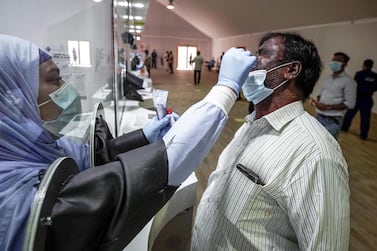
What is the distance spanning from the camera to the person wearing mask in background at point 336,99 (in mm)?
3088

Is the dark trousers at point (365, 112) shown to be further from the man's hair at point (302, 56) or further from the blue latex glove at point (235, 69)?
the blue latex glove at point (235, 69)

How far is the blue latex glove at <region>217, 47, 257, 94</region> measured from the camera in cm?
81

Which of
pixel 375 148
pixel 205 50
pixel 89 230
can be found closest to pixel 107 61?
pixel 89 230

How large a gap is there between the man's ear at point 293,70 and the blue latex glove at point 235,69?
21 cm

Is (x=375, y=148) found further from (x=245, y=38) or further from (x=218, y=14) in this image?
(x=245, y=38)

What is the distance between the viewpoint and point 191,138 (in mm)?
646

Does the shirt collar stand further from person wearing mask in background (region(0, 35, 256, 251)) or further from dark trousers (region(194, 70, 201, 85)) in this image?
dark trousers (region(194, 70, 201, 85))

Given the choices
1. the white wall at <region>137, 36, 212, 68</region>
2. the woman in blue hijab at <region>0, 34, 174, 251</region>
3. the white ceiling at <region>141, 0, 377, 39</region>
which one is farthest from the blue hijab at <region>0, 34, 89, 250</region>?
the white wall at <region>137, 36, 212, 68</region>

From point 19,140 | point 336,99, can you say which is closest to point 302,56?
point 19,140

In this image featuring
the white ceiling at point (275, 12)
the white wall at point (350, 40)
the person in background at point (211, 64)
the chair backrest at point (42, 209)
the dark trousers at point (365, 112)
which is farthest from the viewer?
the person in background at point (211, 64)

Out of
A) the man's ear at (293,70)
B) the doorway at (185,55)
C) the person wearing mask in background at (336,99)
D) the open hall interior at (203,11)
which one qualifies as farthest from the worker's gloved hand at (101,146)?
the doorway at (185,55)

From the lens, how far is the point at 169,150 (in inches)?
25.1

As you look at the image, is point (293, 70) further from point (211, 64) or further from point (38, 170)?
point (211, 64)

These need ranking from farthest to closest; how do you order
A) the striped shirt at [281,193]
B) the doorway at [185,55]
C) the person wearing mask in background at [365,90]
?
the doorway at [185,55], the person wearing mask in background at [365,90], the striped shirt at [281,193]
